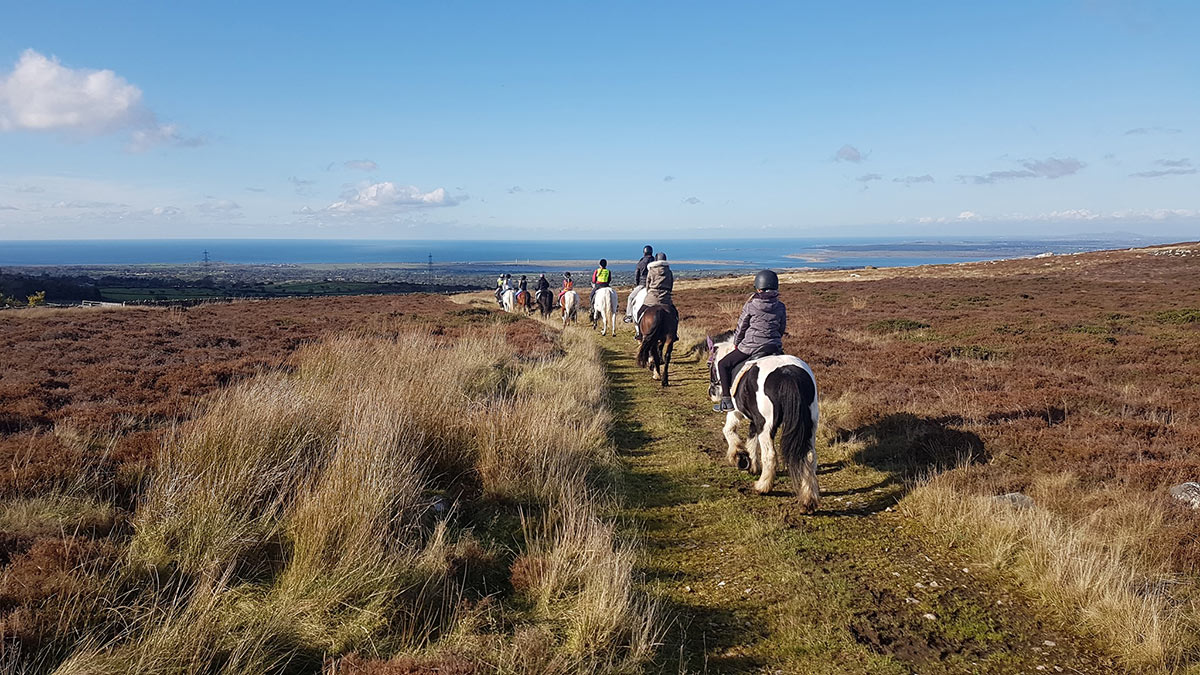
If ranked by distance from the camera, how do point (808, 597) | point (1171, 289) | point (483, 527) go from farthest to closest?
1. point (1171, 289)
2. point (483, 527)
3. point (808, 597)

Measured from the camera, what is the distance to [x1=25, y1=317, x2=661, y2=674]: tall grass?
336 cm

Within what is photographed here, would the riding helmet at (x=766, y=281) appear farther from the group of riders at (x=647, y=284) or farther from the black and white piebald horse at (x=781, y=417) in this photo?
the group of riders at (x=647, y=284)

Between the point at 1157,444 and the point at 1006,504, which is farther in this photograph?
the point at 1157,444

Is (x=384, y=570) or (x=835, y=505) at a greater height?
(x=384, y=570)

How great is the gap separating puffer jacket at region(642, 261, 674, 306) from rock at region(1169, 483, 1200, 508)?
344 inches

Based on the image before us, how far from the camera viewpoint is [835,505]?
248 inches

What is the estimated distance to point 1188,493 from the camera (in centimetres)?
564

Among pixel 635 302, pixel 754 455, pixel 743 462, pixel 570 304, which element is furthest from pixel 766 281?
pixel 570 304

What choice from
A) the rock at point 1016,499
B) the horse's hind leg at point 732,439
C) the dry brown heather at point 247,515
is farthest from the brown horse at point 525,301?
the rock at point 1016,499

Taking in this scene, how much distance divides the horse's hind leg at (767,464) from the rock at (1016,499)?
6.66 ft

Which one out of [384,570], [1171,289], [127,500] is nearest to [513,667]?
[384,570]

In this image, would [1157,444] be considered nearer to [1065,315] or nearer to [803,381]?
[803,381]

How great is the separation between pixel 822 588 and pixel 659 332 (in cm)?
844

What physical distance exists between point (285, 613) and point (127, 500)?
100 inches
